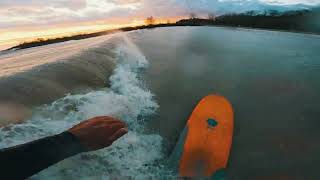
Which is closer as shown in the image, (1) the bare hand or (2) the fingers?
(1) the bare hand

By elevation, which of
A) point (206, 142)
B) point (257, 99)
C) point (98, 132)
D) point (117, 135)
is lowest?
point (257, 99)

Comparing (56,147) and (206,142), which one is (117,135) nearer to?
(56,147)

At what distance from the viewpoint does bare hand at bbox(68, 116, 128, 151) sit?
21.1 ft

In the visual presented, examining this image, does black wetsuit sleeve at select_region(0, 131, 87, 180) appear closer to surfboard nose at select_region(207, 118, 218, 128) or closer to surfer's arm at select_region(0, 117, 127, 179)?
surfer's arm at select_region(0, 117, 127, 179)

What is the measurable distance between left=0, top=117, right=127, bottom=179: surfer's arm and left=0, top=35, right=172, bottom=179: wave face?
0.97 ft

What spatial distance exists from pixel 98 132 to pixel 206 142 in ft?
6.47

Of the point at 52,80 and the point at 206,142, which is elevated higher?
the point at 52,80

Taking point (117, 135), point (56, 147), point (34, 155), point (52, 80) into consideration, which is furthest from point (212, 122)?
point (52, 80)

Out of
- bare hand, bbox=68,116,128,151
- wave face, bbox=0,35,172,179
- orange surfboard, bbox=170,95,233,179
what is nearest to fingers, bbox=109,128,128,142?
bare hand, bbox=68,116,128,151

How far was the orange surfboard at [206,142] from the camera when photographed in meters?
6.63

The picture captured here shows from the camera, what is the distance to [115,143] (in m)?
7.27

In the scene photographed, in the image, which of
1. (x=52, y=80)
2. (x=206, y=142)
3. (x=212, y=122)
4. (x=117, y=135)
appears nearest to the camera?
(x=117, y=135)

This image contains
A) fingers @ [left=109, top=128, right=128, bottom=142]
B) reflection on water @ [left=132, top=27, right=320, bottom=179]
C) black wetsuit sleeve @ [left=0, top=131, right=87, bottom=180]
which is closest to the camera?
black wetsuit sleeve @ [left=0, top=131, right=87, bottom=180]

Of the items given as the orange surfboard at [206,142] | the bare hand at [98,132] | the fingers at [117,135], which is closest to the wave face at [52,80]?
the bare hand at [98,132]
